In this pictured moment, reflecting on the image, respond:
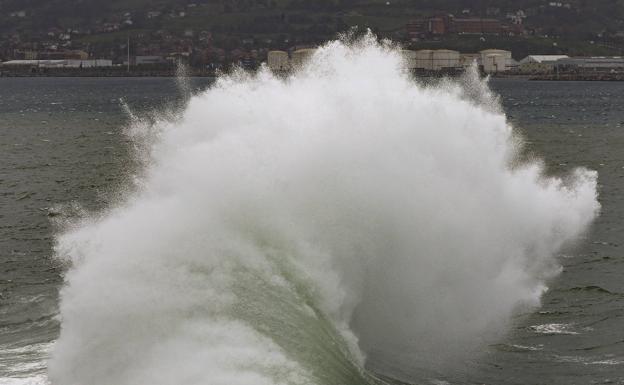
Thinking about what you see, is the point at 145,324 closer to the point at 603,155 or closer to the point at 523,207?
the point at 523,207

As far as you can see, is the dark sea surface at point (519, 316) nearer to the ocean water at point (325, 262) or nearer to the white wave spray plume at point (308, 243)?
the ocean water at point (325, 262)

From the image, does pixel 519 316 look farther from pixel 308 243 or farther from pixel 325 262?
pixel 308 243

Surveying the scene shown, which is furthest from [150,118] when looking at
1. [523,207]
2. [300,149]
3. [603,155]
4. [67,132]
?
[300,149]

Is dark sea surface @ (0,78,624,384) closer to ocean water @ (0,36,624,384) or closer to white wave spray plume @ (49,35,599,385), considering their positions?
ocean water @ (0,36,624,384)

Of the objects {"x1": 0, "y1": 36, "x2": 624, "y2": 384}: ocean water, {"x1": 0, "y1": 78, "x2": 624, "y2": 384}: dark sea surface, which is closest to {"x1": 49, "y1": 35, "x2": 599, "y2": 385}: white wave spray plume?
{"x1": 0, "y1": 36, "x2": 624, "y2": 384}: ocean water

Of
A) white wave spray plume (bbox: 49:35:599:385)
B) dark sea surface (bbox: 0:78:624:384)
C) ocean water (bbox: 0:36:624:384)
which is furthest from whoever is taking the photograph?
dark sea surface (bbox: 0:78:624:384)

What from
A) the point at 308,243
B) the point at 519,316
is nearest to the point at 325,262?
the point at 308,243
